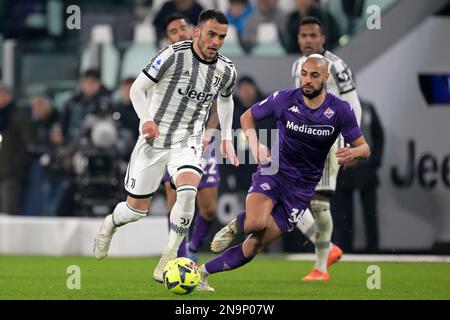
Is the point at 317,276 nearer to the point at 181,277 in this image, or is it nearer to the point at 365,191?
the point at 181,277

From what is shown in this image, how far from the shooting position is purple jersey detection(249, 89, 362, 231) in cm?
922

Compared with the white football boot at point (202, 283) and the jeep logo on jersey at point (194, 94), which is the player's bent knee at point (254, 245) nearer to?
the white football boot at point (202, 283)

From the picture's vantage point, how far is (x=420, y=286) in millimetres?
9953

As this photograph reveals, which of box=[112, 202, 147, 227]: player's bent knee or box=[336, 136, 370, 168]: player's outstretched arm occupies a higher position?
box=[336, 136, 370, 168]: player's outstretched arm

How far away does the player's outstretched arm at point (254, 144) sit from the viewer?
8897 mm

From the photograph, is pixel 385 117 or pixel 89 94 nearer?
pixel 385 117

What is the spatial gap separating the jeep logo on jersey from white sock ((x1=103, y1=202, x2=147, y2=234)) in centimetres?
98

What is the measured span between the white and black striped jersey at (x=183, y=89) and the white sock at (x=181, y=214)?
54 cm

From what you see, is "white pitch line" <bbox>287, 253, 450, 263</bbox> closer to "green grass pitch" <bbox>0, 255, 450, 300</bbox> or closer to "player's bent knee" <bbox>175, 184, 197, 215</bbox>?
"green grass pitch" <bbox>0, 255, 450, 300</bbox>

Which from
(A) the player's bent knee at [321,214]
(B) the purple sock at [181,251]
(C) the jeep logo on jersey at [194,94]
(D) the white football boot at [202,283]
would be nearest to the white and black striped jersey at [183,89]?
(C) the jeep logo on jersey at [194,94]

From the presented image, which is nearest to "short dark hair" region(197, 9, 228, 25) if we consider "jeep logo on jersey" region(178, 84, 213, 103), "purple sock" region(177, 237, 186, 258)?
"jeep logo on jersey" region(178, 84, 213, 103)

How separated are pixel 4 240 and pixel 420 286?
642 centimetres

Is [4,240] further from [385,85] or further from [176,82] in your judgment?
[176,82]
